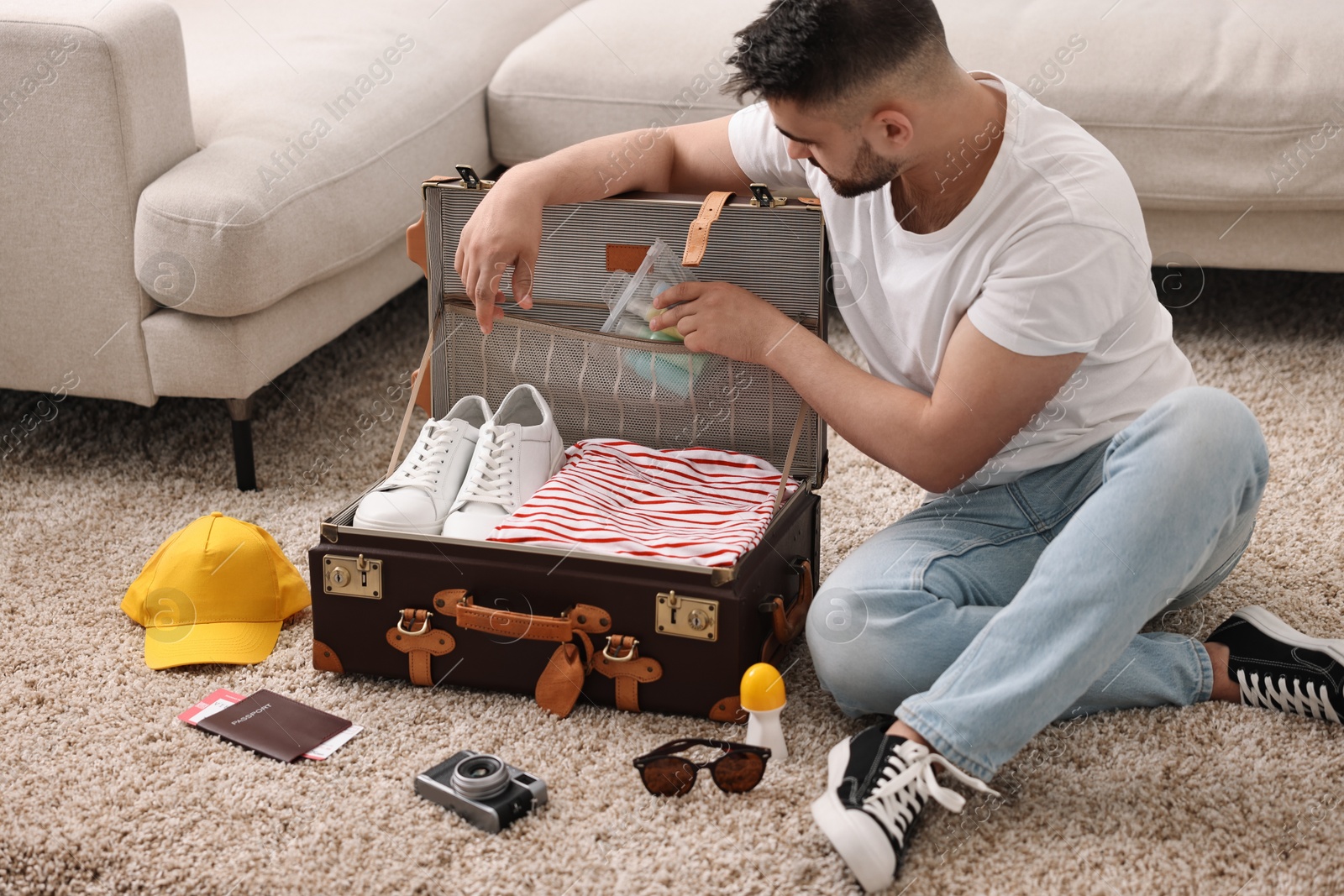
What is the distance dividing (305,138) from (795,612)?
0.93m

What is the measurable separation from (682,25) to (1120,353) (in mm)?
1156

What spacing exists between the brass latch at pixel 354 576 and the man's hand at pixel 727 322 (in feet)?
1.23

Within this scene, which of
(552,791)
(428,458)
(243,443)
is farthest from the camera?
(243,443)

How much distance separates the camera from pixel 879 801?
98cm

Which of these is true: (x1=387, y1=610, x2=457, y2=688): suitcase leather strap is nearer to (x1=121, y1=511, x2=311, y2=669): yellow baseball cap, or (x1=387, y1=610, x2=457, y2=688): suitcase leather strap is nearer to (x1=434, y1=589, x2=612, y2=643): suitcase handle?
(x1=434, y1=589, x2=612, y2=643): suitcase handle

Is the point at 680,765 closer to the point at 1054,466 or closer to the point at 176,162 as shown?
the point at 1054,466

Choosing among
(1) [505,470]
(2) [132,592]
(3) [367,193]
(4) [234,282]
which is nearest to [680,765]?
(1) [505,470]

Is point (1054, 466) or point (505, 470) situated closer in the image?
point (1054, 466)

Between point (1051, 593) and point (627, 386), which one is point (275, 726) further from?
point (1051, 593)

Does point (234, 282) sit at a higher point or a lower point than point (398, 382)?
higher

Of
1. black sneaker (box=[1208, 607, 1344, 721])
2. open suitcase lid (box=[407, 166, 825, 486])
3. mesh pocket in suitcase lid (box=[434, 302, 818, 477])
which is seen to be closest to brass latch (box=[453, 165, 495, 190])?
open suitcase lid (box=[407, 166, 825, 486])

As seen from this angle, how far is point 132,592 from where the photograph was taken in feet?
4.45

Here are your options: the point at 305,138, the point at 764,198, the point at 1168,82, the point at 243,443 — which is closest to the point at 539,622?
the point at 764,198

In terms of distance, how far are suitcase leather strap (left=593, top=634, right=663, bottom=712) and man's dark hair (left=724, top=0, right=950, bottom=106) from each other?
49 cm
